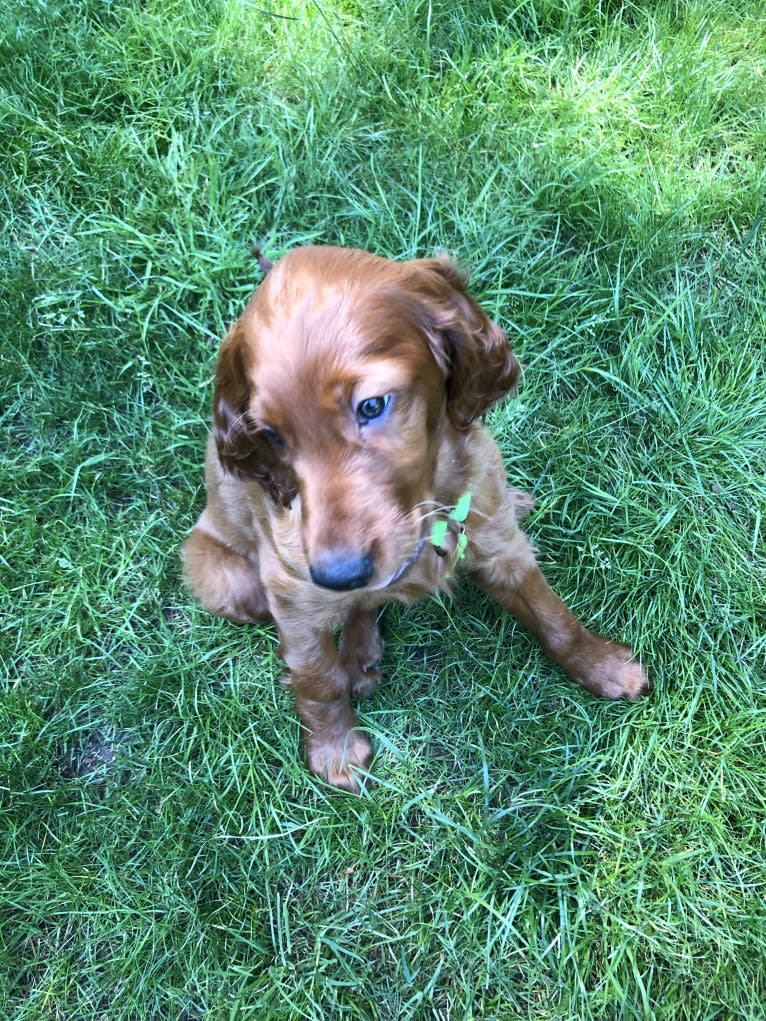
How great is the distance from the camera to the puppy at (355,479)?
2.00 meters

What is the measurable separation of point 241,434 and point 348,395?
1.40ft

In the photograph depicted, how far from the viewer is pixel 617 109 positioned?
12.4ft

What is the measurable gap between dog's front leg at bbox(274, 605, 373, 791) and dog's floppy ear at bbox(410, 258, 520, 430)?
930 mm

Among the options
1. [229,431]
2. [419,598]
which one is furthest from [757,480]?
[229,431]

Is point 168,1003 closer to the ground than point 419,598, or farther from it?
closer to the ground

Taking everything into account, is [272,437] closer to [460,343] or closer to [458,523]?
[460,343]

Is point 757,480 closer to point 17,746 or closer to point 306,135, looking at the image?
point 306,135

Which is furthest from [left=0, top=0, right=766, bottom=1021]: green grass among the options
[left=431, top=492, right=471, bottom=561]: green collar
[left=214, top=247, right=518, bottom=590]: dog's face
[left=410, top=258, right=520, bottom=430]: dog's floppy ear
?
[left=214, top=247, right=518, bottom=590]: dog's face

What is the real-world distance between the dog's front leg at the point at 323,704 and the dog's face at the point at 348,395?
693mm

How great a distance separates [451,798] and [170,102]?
11.4ft

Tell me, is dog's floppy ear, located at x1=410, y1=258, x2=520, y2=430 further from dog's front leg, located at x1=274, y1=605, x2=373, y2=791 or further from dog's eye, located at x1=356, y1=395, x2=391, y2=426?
dog's front leg, located at x1=274, y1=605, x2=373, y2=791

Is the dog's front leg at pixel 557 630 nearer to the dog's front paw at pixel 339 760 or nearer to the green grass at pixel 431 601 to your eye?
the green grass at pixel 431 601

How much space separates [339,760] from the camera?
3115 millimetres

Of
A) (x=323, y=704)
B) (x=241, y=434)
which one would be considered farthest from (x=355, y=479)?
(x=323, y=704)
